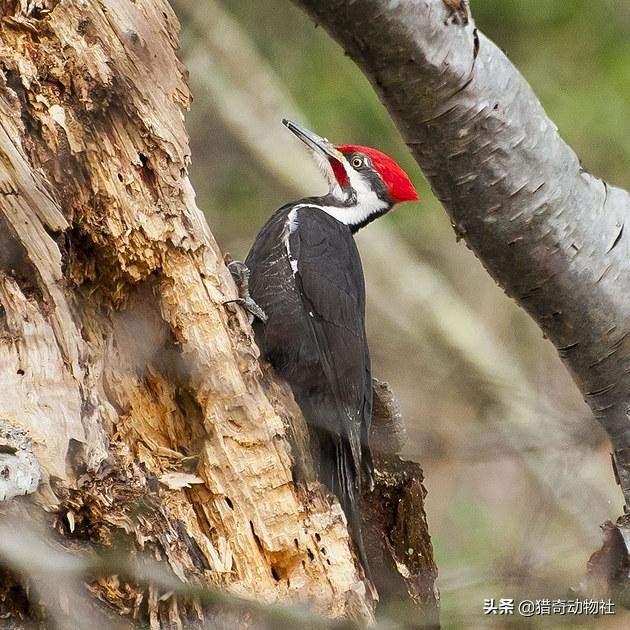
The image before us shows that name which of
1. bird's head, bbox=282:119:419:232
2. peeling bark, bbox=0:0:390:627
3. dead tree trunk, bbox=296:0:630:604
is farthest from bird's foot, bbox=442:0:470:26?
bird's head, bbox=282:119:419:232

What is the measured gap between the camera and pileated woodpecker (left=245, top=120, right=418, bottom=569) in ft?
11.2

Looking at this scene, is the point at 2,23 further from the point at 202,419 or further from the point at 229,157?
the point at 229,157

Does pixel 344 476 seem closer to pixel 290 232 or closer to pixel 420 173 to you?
pixel 290 232

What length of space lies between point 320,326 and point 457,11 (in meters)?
1.86

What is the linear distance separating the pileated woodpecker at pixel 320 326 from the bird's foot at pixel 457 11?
4.47 ft

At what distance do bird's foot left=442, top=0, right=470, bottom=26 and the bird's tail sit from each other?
1.34 metres

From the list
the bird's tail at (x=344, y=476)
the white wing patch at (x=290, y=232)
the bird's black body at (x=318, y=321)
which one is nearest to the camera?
the bird's tail at (x=344, y=476)

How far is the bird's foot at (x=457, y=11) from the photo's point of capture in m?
2.22

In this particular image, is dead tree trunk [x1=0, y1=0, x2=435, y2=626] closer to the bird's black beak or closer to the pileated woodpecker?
the pileated woodpecker

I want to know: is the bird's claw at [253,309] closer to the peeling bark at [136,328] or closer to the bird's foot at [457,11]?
the peeling bark at [136,328]

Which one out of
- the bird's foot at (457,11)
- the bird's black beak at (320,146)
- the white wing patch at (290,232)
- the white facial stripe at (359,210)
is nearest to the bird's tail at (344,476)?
the white wing patch at (290,232)

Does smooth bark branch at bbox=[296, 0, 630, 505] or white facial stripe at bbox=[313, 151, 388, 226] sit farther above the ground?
white facial stripe at bbox=[313, 151, 388, 226]

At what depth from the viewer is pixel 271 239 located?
13.6 ft

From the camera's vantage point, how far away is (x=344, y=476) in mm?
3258
